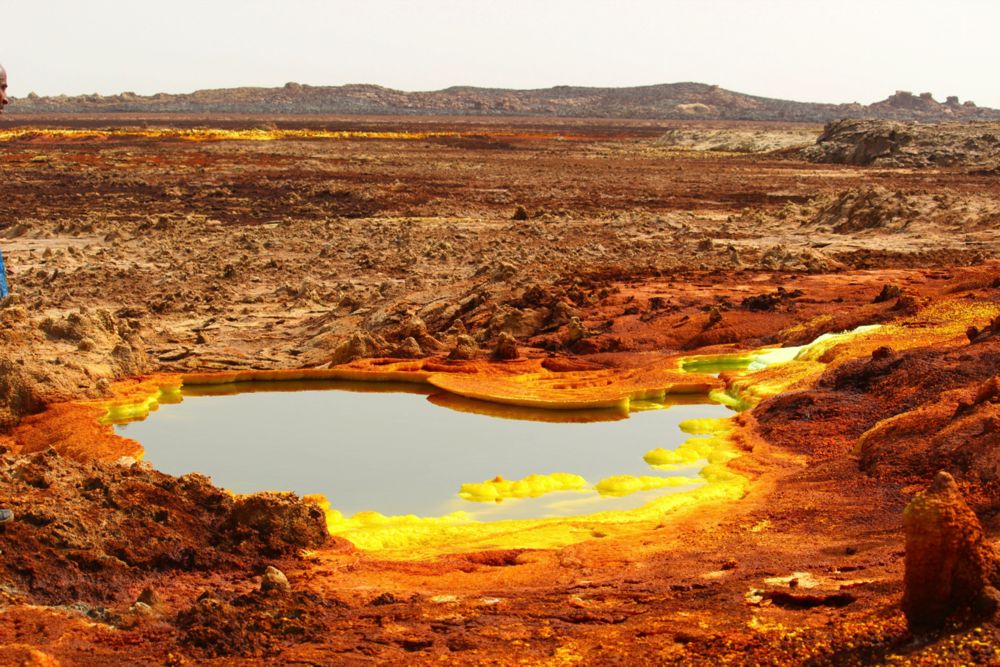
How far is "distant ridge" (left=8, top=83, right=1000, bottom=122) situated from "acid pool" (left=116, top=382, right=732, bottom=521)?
10651 cm

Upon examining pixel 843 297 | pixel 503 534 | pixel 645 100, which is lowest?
pixel 503 534

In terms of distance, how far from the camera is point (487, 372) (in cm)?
1105

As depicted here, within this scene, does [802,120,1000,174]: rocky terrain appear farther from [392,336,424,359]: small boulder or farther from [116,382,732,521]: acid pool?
[116,382,732,521]: acid pool

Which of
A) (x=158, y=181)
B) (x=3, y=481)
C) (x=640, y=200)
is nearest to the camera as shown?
(x=3, y=481)

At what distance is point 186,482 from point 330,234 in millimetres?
13575

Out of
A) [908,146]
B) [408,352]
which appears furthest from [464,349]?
[908,146]

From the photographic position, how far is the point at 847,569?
550cm

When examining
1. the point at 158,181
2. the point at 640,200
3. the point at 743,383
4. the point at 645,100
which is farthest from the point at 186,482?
the point at 645,100

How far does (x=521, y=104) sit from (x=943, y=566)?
132440 millimetres

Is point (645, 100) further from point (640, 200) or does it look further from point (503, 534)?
point (503, 534)

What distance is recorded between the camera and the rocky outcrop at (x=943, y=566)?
429cm

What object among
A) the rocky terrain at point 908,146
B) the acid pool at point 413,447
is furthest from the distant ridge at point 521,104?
the acid pool at point 413,447

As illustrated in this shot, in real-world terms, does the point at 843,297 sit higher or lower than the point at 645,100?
lower

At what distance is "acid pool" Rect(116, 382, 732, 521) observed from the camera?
8.00 metres
